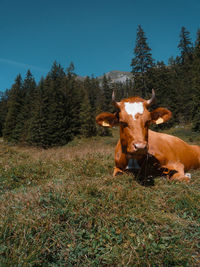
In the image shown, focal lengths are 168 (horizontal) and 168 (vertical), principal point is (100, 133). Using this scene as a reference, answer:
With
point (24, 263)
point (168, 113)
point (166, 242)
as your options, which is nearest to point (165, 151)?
point (168, 113)

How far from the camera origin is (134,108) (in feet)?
10.9

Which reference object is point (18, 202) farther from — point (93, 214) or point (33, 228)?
point (93, 214)

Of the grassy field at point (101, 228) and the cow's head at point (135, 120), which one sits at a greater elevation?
the cow's head at point (135, 120)

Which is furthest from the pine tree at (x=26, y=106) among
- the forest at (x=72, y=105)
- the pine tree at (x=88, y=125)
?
the pine tree at (x=88, y=125)

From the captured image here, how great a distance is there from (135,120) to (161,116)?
3.08ft

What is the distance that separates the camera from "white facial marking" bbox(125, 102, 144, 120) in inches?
129

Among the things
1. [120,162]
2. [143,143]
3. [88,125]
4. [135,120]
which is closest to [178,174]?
[120,162]

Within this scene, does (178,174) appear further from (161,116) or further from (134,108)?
(134,108)

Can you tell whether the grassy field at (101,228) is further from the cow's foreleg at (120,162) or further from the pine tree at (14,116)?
the pine tree at (14,116)

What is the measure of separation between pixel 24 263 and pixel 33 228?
443mm

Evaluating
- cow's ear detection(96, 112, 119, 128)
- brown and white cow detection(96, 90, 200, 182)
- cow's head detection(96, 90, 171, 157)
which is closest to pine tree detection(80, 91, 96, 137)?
brown and white cow detection(96, 90, 200, 182)

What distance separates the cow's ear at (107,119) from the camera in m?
3.77

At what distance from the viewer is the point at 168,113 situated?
3.78 metres

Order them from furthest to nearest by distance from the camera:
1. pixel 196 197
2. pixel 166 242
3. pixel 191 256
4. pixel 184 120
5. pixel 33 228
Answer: pixel 184 120 → pixel 196 197 → pixel 33 228 → pixel 166 242 → pixel 191 256
